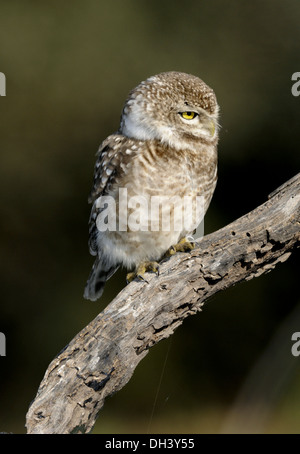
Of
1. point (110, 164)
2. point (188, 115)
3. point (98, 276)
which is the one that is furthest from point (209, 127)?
point (98, 276)

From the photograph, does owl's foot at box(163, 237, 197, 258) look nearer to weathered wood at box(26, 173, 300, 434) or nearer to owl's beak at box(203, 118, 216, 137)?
weathered wood at box(26, 173, 300, 434)

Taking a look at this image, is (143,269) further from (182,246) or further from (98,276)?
(98,276)

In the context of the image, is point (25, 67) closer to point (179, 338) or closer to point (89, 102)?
point (89, 102)

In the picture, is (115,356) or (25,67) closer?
(115,356)

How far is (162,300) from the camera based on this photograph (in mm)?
3086

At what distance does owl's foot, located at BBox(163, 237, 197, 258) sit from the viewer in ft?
10.9

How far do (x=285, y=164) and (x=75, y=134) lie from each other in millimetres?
2460

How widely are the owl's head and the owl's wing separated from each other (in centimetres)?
10

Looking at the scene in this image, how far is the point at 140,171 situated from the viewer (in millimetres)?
3396

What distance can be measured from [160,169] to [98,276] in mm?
1030

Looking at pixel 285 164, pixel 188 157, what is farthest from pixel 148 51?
pixel 188 157

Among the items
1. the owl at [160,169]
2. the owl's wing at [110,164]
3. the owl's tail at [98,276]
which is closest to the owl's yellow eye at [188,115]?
A: the owl at [160,169]

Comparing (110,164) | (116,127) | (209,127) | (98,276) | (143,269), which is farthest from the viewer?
(116,127)

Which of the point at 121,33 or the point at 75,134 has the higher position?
the point at 121,33
